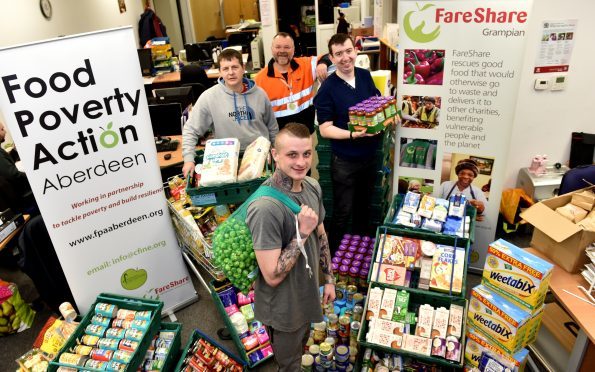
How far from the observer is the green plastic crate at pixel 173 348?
2730 mm

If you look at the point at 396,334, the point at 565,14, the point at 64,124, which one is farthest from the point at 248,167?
the point at 565,14

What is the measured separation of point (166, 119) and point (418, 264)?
3.35 meters

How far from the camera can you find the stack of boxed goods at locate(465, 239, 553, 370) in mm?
2355

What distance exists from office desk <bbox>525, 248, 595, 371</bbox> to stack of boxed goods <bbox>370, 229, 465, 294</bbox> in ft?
1.75

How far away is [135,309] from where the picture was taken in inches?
115

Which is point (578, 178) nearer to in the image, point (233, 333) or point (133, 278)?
point (233, 333)

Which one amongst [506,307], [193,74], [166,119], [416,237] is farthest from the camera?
[193,74]

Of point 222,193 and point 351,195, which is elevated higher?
point 222,193

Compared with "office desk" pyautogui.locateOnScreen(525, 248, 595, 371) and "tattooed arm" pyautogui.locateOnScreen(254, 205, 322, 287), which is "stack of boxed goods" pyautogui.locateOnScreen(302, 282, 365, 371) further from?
"office desk" pyautogui.locateOnScreen(525, 248, 595, 371)

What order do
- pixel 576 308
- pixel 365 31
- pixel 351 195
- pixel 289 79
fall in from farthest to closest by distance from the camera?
pixel 365 31 < pixel 289 79 < pixel 351 195 < pixel 576 308

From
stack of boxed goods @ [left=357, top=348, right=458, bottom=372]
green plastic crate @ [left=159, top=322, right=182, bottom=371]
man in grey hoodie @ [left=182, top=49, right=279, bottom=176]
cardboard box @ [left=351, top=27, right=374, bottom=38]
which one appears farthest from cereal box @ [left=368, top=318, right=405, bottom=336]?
cardboard box @ [left=351, top=27, right=374, bottom=38]

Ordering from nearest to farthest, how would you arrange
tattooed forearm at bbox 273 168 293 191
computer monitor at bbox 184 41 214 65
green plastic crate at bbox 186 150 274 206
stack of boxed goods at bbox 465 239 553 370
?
1. tattooed forearm at bbox 273 168 293 191
2. stack of boxed goods at bbox 465 239 553 370
3. green plastic crate at bbox 186 150 274 206
4. computer monitor at bbox 184 41 214 65

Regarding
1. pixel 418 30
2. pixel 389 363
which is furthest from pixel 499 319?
pixel 418 30

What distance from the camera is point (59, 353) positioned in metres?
2.57
